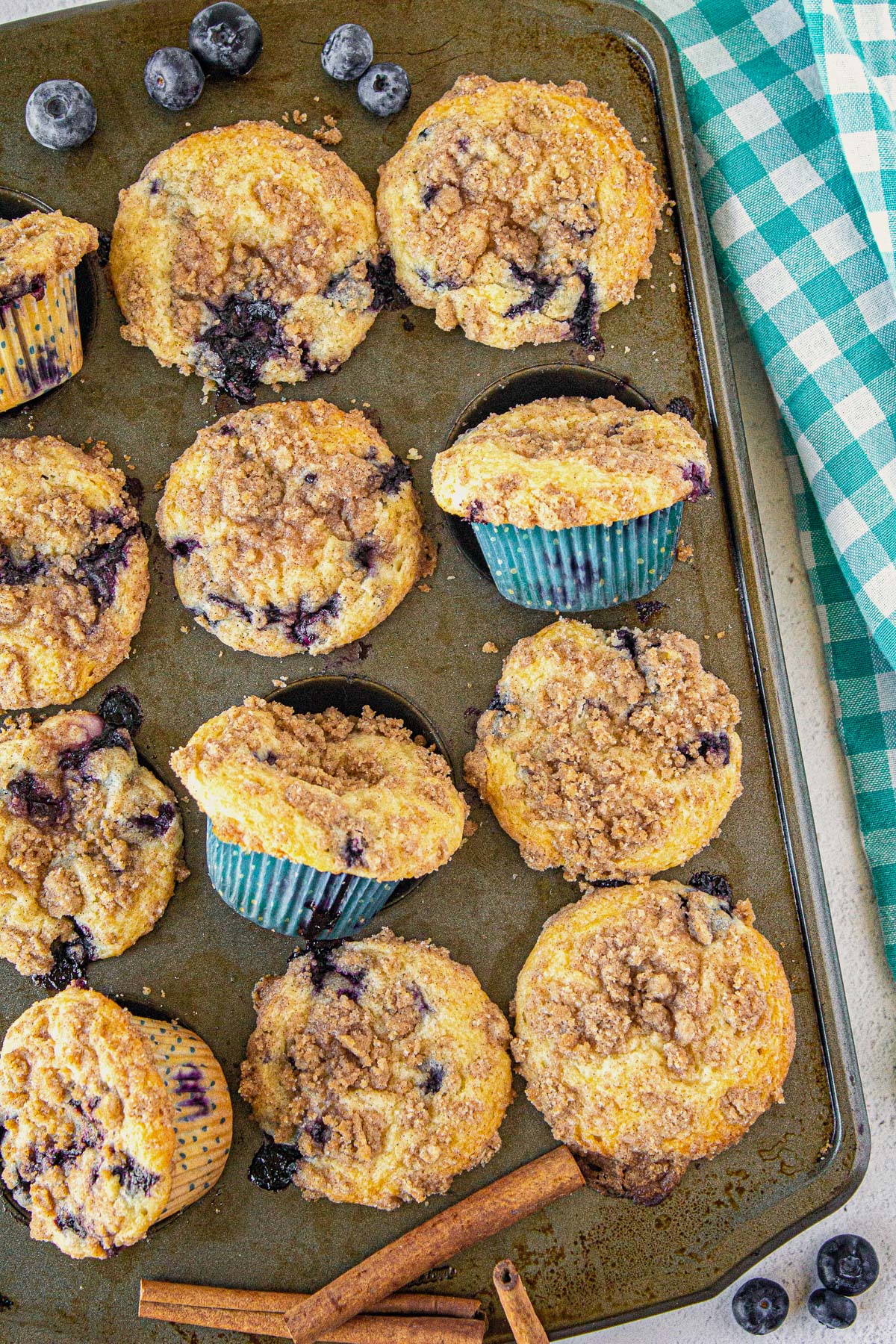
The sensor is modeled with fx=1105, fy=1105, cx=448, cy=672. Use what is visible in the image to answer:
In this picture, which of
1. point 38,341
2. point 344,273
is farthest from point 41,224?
point 344,273

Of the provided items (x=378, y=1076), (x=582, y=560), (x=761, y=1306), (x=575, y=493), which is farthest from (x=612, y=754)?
(x=761, y=1306)

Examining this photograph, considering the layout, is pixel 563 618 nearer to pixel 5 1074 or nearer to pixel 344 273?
pixel 344 273

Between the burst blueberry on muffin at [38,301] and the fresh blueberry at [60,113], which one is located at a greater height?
the fresh blueberry at [60,113]

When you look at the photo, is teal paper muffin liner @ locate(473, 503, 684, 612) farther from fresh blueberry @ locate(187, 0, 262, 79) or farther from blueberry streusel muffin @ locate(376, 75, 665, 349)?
fresh blueberry @ locate(187, 0, 262, 79)

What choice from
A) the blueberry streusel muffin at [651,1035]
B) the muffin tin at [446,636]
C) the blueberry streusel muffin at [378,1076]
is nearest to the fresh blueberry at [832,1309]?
the muffin tin at [446,636]

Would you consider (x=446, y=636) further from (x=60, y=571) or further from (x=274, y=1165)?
(x=274, y=1165)

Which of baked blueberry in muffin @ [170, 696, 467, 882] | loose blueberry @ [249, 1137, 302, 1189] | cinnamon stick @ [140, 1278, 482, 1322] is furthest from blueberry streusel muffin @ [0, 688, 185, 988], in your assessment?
cinnamon stick @ [140, 1278, 482, 1322]

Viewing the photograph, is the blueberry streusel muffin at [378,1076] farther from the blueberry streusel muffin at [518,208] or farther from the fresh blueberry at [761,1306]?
the blueberry streusel muffin at [518,208]
